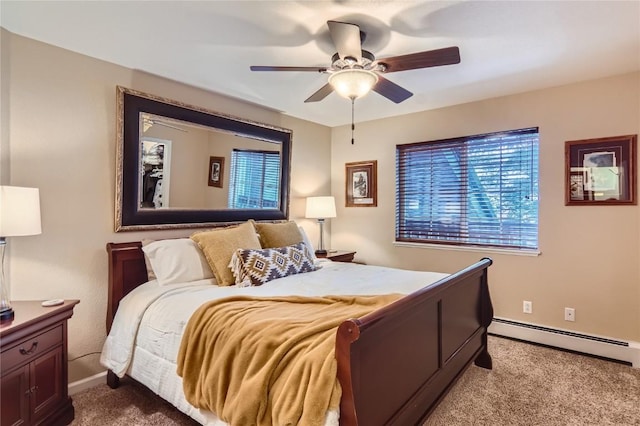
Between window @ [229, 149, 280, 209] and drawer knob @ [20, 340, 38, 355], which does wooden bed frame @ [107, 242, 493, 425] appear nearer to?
drawer knob @ [20, 340, 38, 355]

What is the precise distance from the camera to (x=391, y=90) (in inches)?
98.5

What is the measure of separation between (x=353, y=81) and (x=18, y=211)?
203 centimetres

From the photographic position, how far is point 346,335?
4.19 ft

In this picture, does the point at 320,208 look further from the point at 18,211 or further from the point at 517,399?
the point at 18,211

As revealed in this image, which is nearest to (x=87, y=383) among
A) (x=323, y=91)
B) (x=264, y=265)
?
(x=264, y=265)

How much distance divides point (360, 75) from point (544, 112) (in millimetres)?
2143

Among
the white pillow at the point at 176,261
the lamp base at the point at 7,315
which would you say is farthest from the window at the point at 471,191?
the lamp base at the point at 7,315

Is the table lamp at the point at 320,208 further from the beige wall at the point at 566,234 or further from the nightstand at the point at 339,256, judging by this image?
the beige wall at the point at 566,234

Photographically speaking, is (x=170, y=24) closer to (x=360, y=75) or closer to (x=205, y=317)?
(x=360, y=75)

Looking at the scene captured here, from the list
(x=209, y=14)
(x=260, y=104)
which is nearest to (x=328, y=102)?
(x=260, y=104)

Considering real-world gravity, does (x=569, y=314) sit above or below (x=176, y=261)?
below

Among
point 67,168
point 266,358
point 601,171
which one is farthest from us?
point 601,171

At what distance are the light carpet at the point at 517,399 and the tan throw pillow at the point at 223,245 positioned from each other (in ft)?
3.06

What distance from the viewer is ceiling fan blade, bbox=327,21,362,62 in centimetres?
181
